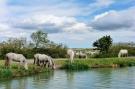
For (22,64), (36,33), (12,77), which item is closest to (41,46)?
(36,33)

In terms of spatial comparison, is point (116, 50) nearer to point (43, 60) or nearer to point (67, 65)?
point (67, 65)

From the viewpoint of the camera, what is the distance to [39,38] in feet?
228

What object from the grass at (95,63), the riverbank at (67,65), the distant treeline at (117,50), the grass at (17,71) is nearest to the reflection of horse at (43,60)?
the riverbank at (67,65)

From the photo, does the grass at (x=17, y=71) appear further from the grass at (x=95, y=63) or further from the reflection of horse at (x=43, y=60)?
the grass at (x=95, y=63)

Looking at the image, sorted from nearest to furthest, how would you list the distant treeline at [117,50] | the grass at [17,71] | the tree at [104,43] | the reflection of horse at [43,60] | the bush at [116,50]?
the grass at [17,71] < the reflection of horse at [43,60] < the distant treeline at [117,50] < the bush at [116,50] < the tree at [104,43]

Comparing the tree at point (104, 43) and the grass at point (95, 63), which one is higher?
the tree at point (104, 43)

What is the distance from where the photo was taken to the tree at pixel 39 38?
227 ft

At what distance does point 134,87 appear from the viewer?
31.4m

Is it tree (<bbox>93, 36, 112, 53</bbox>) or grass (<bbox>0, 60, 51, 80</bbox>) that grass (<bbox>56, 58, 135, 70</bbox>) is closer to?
grass (<bbox>0, 60, 51, 80</bbox>)

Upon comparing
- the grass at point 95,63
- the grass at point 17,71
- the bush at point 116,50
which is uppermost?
the bush at point 116,50

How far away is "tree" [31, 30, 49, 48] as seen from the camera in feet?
227

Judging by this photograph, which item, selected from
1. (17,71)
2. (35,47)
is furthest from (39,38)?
(17,71)

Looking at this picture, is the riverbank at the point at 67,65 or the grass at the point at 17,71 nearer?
the grass at the point at 17,71

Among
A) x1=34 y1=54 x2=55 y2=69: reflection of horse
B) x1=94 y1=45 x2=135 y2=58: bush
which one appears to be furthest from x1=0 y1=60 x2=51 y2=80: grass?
x1=94 y1=45 x2=135 y2=58: bush
